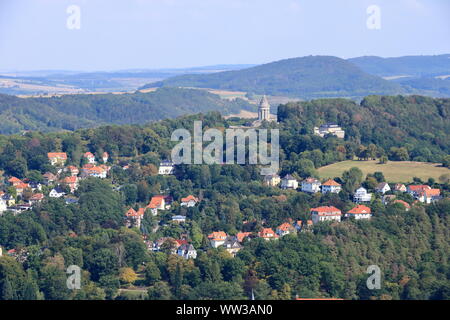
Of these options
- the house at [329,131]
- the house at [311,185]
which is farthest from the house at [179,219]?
the house at [329,131]

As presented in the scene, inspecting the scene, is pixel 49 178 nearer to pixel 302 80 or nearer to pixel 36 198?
pixel 36 198

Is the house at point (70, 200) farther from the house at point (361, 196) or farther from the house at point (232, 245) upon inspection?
the house at point (361, 196)

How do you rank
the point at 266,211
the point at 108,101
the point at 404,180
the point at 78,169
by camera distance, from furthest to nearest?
the point at 108,101 < the point at 78,169 < the point at 404,180 < the point at 266,211

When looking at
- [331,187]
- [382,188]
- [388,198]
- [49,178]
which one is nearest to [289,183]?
[331,187]

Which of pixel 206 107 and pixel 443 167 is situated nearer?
pixel 443 167

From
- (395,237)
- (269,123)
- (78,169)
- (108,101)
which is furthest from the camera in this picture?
(108,101)

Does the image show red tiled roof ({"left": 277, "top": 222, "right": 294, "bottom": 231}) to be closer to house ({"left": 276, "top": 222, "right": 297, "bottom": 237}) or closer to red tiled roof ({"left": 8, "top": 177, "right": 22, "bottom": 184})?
house ({"left": 276, "top": 222, "right": 297, "bottom": 237})

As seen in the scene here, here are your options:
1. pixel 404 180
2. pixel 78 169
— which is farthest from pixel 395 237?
pixel 78 169

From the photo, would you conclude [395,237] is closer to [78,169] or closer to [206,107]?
[78,169]
